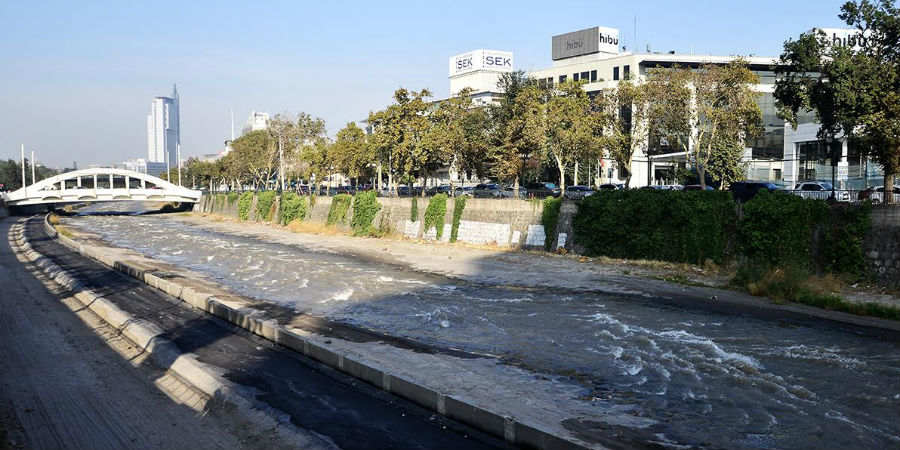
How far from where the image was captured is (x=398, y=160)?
213 feet

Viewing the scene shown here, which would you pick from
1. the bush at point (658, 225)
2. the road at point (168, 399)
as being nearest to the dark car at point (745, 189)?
the bush at point (658, 225)

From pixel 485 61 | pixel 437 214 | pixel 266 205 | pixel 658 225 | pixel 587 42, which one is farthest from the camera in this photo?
pixel 485 61

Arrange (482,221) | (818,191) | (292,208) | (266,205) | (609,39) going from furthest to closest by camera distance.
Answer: (609,39)
(266,205)
(292,208)
(482,221)
(818,191)

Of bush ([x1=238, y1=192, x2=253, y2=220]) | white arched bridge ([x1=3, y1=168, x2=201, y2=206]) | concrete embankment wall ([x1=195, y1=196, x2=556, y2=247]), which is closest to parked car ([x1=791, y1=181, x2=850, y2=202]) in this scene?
concrete embankment wall ([x1=195, y1=196, x2=556, y2=247])

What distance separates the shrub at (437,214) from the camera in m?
51.2

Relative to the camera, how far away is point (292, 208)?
74625 mm

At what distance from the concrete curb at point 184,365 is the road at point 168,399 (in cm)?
26

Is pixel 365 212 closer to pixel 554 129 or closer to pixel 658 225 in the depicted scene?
pixel 554 129

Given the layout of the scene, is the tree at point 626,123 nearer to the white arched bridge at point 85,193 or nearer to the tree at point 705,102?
the tree at point 705,102

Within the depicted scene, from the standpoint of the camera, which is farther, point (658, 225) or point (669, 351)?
point (658, 225)

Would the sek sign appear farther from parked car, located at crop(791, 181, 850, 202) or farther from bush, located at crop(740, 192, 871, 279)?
bush, located at crop(740, 192, 871, 279)

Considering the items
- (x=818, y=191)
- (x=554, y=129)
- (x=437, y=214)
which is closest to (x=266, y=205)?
(x=437, y=214)

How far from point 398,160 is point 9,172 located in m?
149

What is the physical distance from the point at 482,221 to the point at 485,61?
91989 millimetres
